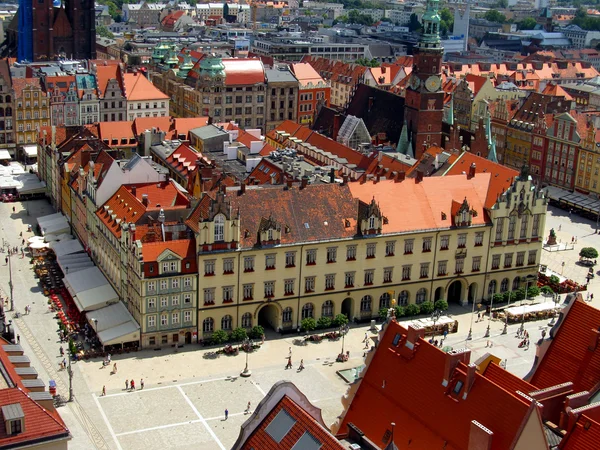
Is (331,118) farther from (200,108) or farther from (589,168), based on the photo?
(589,168)

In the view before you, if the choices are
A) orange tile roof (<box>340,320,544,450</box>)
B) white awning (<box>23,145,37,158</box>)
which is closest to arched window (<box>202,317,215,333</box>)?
orange tile roof (<box>340,320,544,450</box>)

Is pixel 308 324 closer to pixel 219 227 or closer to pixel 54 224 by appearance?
pixel 219 227

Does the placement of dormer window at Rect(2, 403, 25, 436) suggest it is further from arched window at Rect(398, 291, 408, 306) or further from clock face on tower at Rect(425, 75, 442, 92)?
clock face on tower at Rect(425, 75, 442, 92)

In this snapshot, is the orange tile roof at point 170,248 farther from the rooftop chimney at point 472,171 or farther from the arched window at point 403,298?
the rooftop chimney at point 472,171

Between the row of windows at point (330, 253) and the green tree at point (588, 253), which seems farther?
the green tree at point (588, 253)

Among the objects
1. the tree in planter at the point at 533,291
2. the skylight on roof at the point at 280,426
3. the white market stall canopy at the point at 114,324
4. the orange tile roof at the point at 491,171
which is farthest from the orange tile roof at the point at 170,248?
→ the skylight on roof at the point at 280,426

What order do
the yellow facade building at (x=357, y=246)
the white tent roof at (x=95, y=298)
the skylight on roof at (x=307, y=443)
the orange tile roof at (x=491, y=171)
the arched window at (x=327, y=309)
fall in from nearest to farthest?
the skylight on roof at (x=307, y=443), the yellow facade building at (x=357, y=246), the white tent roof at (x=95, y=298), the arched window at (x=327, y=309), the orange tile roof at (x=491, y=171)
